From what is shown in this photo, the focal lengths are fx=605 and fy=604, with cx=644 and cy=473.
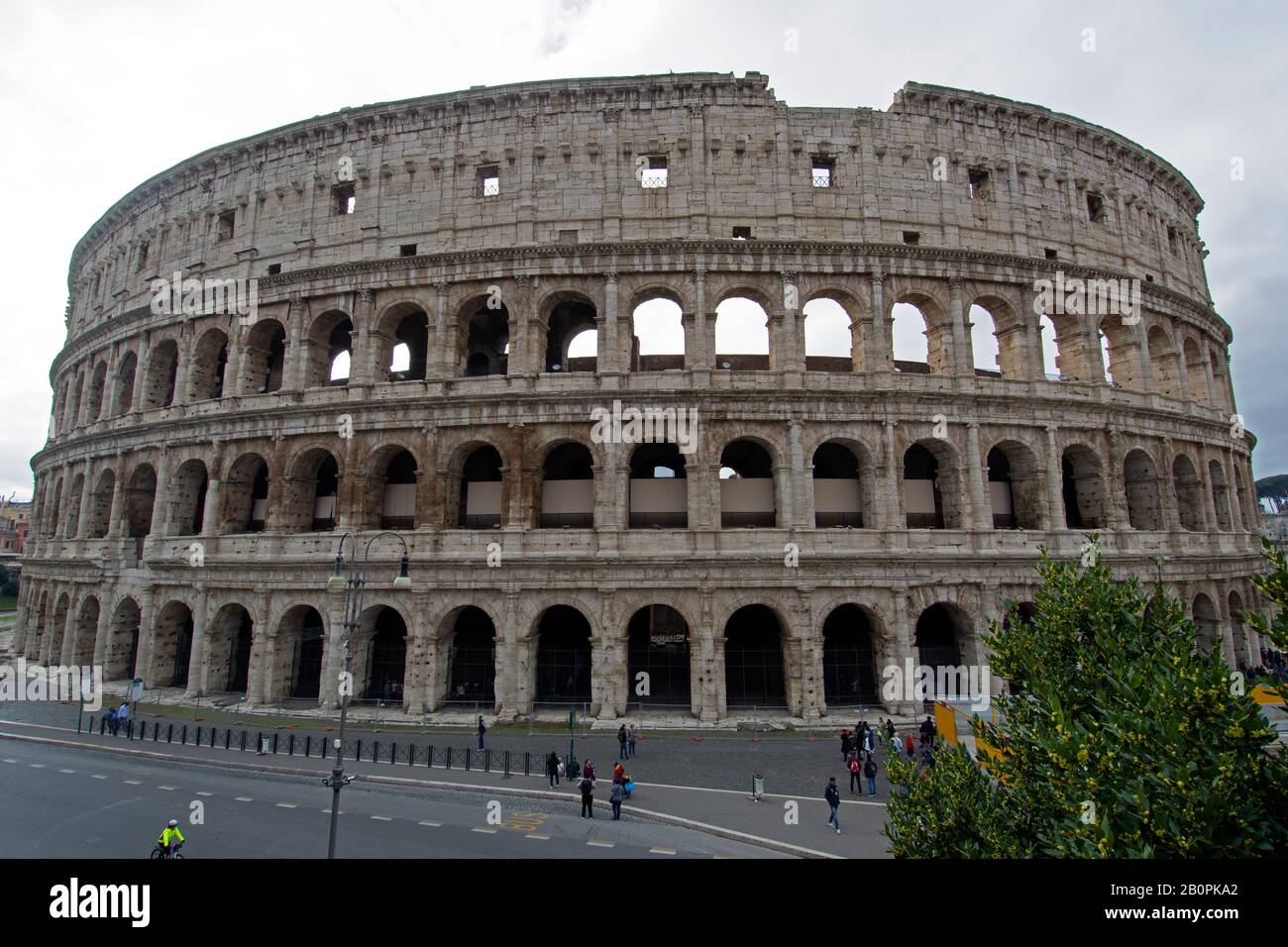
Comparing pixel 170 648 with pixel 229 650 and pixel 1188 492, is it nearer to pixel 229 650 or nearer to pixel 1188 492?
pixel 229 650

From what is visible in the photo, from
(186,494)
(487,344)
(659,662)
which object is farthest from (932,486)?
(186,494)

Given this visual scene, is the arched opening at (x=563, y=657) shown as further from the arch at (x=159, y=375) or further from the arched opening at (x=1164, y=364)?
the arched opening at (x=1164, y=364)

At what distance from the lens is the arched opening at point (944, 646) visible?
22.1 metres

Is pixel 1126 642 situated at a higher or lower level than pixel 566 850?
higher

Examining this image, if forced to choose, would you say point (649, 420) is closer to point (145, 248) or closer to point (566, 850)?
point (566, 850)

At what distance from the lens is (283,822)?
13148mm

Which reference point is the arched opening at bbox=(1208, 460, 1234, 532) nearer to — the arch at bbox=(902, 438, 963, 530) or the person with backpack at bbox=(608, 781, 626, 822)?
the arch at bbox=(902, 438, 963, 530)

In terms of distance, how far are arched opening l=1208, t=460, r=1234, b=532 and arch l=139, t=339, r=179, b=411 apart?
4757 centimetres

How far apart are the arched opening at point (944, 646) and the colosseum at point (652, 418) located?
148 mm

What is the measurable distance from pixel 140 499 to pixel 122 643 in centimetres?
649

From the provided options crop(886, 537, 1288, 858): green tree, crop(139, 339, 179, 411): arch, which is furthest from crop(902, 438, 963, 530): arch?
→ crop(139, 339, 179, 411): arch

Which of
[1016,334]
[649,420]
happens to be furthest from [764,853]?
[1016,334]

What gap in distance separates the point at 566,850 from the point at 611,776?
4599 millimetres

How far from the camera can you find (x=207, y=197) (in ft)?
93.0
